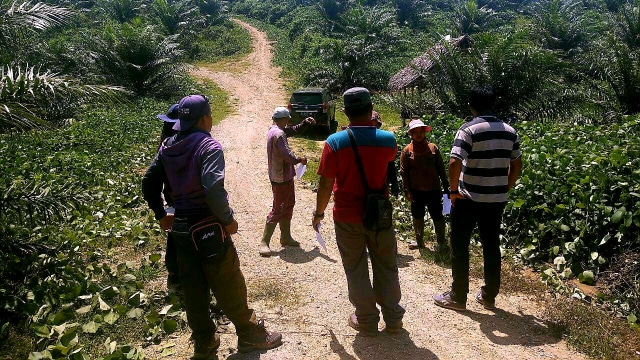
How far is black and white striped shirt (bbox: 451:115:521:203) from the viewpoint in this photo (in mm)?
3818

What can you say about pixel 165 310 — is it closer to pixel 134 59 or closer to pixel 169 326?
pixel 169 326

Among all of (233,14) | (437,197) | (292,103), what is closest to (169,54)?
(292,103)

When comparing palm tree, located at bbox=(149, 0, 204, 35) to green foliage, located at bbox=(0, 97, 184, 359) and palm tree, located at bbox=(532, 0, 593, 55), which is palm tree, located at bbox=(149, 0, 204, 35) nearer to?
palm tree, located at bbox=(532, 0, 593, 55)

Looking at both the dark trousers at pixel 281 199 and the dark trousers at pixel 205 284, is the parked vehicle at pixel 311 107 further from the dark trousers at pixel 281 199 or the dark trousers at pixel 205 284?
the dark trousers at pixel 205 284

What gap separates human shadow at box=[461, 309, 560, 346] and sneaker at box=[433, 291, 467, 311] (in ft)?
0.20

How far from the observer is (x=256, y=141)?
13648 millimetres

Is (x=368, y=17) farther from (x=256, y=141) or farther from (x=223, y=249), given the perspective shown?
(x=223, y=249)

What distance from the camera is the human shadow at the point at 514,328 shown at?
149 inches

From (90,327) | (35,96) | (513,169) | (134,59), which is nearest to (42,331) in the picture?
(90,327)

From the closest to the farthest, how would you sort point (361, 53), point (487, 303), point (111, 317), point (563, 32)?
point (111, 317) < point (487, 303) < point (361, 53) < point (563, 32)

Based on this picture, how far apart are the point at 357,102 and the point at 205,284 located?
1.74m

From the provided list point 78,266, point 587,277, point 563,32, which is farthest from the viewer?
point 563,32

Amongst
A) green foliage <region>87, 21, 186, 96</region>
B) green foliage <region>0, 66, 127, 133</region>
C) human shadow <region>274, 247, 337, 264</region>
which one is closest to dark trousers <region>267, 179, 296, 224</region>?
human shadow <region>274, 247, 337, 264</region>

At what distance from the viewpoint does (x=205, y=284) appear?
3363 millimetres
